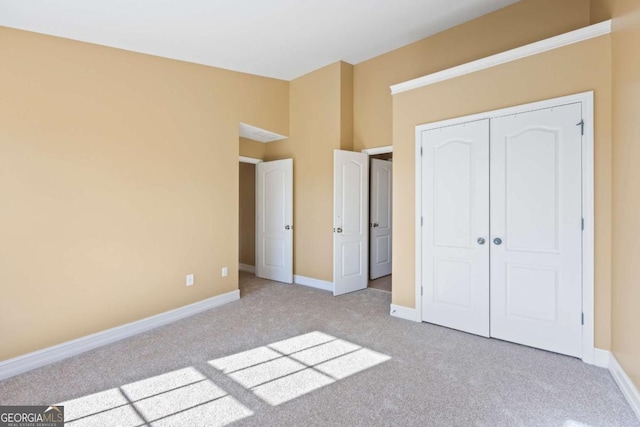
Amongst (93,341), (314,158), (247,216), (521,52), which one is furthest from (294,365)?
(247,216)

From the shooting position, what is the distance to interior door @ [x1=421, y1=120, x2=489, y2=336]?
3188 mm

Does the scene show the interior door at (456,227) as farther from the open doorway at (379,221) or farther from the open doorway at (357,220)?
the open doorway at (379,221)

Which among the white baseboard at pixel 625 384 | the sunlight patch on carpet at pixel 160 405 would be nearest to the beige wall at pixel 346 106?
the sunlight patch on carpet at pixel 160 405

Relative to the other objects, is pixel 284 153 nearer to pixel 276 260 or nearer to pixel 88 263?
pixel 276 260

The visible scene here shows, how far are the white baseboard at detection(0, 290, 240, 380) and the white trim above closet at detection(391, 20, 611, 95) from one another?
146 inches

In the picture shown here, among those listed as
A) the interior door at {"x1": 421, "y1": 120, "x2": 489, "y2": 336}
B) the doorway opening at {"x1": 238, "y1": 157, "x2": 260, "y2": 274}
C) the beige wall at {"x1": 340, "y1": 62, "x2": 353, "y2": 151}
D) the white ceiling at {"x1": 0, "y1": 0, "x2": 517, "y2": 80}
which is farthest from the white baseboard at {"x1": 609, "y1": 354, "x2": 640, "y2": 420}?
the doorway opening at {"x1": 238, "y1": 157, "x2": 260, "y2": 274}

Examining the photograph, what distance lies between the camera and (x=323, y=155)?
5.07 metres

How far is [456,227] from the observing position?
3.36 meters

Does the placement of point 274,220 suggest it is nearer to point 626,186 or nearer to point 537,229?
point 537,229

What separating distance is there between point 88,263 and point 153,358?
118 centimetres

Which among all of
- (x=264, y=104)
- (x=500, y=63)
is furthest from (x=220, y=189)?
(x=500, y=63)

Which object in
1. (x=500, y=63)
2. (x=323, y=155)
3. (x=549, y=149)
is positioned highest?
(x=500, y=63)

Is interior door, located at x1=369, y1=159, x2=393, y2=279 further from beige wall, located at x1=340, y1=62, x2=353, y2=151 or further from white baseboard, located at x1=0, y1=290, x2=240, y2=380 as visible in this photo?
white baseboard, located at x1=0, y1=290, x2=240, y2=380

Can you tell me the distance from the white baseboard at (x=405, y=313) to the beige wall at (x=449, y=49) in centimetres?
236
